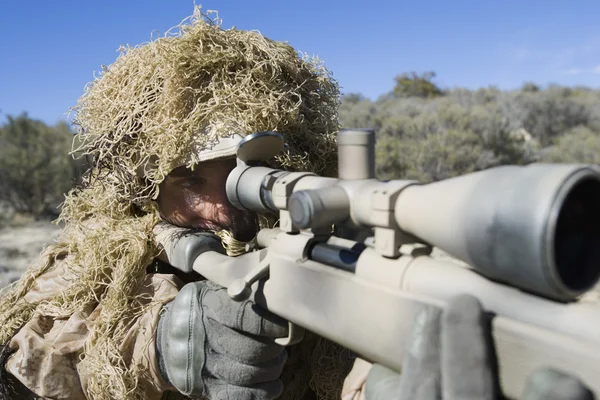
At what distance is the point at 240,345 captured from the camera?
1434 millimetres

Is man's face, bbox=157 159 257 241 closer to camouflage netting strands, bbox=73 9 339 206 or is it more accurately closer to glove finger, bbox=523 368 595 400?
camouflage netting strands, bbox=73 9 339 206

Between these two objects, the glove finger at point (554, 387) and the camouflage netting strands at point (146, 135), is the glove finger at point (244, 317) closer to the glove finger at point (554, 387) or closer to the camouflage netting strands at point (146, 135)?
the camouflage netting strands at point (146, 135)

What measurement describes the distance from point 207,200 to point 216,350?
0.55 metres

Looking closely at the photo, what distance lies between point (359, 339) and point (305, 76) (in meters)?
1.12

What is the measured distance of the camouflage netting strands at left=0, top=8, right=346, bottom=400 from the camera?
5.40 ft

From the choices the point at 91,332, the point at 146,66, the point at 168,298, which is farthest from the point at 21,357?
the point at 146,66

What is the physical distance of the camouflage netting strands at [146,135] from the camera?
1646 mm

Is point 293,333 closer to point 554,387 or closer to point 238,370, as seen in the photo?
point 238,370

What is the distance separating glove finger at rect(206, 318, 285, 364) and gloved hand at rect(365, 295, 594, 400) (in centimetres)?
61

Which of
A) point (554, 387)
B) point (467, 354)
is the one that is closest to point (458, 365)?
point (467, 354)

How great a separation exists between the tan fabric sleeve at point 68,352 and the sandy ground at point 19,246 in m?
5.03

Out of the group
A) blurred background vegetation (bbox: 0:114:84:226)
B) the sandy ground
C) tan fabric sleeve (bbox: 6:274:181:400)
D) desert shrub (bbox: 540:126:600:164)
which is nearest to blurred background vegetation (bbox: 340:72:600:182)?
desert shrub (bbox: 540:126:600:164)

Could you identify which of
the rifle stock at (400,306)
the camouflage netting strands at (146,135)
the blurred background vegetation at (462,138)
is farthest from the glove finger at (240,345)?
the blurred background vegetation at (462,138)

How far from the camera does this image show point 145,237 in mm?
1801
